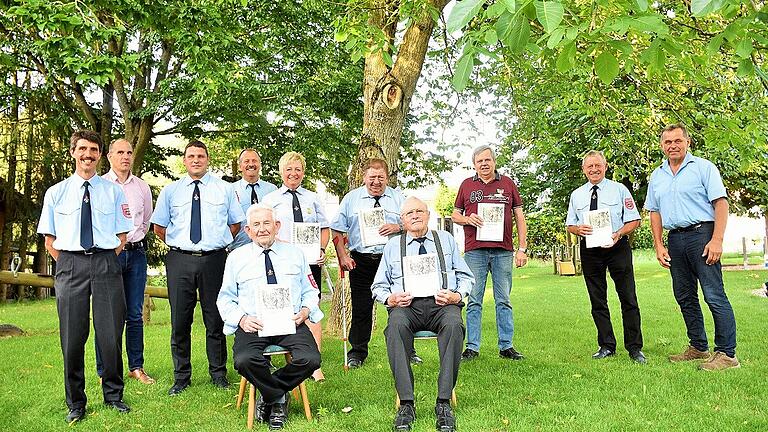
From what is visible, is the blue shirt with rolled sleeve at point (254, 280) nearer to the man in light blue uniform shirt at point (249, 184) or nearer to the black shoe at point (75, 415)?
the black shoe at point (75, 415)

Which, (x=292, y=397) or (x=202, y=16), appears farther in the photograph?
(x=202, y=16)

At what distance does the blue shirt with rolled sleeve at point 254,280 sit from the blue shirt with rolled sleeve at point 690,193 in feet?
10.4

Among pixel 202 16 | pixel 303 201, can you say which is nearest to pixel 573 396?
pixel 303 201

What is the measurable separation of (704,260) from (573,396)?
5.82 ft

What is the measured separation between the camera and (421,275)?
15.8 feet

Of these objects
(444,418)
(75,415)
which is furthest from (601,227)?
(75,415)

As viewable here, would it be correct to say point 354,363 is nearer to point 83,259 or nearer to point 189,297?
point 189,297

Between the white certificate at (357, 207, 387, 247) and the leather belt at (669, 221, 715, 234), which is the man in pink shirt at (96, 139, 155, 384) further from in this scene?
the leather belt at (669, 221, 715, 234)

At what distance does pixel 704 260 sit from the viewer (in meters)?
5.61

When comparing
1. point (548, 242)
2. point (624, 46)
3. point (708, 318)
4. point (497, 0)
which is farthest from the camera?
point (548, 242)

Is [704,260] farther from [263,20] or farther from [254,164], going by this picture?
[263,20]

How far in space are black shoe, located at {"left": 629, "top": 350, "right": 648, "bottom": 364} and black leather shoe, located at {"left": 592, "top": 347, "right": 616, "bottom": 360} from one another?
21 centimetres

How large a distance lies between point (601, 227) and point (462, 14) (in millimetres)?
4391

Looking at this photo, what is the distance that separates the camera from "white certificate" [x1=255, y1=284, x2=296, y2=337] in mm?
4430
